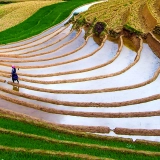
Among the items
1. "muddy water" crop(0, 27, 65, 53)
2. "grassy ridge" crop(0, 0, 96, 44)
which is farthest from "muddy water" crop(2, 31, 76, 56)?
"grassy ridge" crop(0, 0, 96, 44)

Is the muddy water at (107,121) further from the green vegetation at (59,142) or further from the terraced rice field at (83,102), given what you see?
the green vegetation at (59,142)

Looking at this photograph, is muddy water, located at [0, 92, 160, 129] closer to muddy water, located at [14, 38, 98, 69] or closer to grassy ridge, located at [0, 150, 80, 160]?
grassy ridge, located at [0, 150, 80, 160]

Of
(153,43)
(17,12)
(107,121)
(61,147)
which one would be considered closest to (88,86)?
(107,121)

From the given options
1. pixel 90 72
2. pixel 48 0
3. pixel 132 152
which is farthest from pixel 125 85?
pixel 48 0

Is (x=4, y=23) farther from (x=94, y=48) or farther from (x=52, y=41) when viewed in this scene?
(x=94, y=48)

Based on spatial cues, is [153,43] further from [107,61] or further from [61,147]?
[61,147]

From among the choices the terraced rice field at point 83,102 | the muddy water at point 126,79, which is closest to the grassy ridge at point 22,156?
the terraced rice field at point 83,102
